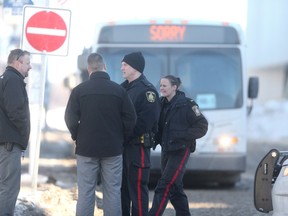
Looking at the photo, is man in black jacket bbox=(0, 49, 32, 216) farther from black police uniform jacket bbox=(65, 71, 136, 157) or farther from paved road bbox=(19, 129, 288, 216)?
paved road bbox=(19, 129, 288, 216)

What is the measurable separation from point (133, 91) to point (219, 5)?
681 centimetres

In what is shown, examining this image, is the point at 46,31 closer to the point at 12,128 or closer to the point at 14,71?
the point at 14,71

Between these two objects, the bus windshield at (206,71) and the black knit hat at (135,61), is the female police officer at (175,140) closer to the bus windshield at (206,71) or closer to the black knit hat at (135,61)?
the black knit hat at (135,61)

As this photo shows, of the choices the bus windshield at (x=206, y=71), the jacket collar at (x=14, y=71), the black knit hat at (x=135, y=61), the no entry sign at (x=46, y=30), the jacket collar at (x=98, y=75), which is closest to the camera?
the jacket collar at (x=98, y=75)

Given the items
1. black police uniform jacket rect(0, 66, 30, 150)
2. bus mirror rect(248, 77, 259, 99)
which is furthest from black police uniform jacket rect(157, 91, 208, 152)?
bus mirror rect(248, 77, 259, 99)

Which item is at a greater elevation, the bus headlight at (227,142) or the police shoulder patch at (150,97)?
the police shoulder patch at (150,97)

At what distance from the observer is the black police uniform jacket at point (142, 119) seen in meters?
8.70

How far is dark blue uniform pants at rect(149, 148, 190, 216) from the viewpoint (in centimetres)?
908

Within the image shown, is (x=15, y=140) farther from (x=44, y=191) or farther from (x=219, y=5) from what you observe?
(x=219, y=5)

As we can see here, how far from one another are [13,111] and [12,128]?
0.21 meters

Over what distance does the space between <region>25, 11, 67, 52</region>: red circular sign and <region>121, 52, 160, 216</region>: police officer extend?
186 centimetres

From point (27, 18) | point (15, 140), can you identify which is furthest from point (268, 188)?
point (27, 18)

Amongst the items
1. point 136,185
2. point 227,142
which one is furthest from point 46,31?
point 227,142

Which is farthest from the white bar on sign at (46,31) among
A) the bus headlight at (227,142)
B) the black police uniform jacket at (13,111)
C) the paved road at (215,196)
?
the bus headlight at (227,142)
